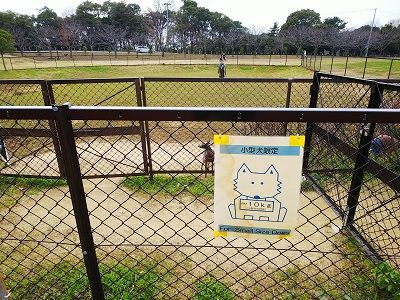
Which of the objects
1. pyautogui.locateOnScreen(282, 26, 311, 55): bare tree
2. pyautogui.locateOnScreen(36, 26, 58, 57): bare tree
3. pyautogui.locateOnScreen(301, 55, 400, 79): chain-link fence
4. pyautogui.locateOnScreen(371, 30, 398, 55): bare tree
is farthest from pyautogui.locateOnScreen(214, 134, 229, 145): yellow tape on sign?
pyautogui.locateOnScreen(36, 26, 58, 57): bare tree

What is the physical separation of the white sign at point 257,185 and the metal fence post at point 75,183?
0.68 meters

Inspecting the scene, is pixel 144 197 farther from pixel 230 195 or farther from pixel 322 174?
pixel 230 195

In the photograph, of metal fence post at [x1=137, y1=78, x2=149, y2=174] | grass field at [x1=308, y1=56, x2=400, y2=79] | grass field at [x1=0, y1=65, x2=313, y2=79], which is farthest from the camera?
grass field at [x1=0, y1=65, x2=313, y2=79]

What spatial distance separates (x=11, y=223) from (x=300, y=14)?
6501cm

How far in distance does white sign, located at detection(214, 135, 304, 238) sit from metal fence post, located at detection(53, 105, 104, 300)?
682mm

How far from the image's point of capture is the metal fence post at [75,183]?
136 cm

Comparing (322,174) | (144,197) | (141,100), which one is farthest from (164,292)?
(322,174)

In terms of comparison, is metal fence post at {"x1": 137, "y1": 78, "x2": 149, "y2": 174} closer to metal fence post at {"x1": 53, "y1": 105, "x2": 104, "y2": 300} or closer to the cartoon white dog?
metal fence post at {"x1": 53, "y1": 105, "x2": 104, "y2": 300}

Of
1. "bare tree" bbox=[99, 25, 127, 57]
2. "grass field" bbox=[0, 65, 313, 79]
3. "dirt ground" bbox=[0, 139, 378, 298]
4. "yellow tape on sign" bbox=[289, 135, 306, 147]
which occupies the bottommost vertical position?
"grass field" bbox=[0, 65, 313, 79]

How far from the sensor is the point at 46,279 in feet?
9.32

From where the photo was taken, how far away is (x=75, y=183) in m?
1.48

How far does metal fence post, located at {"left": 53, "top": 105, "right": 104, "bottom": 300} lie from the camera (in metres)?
1.36

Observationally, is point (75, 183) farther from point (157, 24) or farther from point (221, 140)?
point (157, 24)

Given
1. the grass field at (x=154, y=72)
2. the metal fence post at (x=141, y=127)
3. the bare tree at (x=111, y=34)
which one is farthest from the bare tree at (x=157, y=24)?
the metal fence post at (x=141, y=127)
